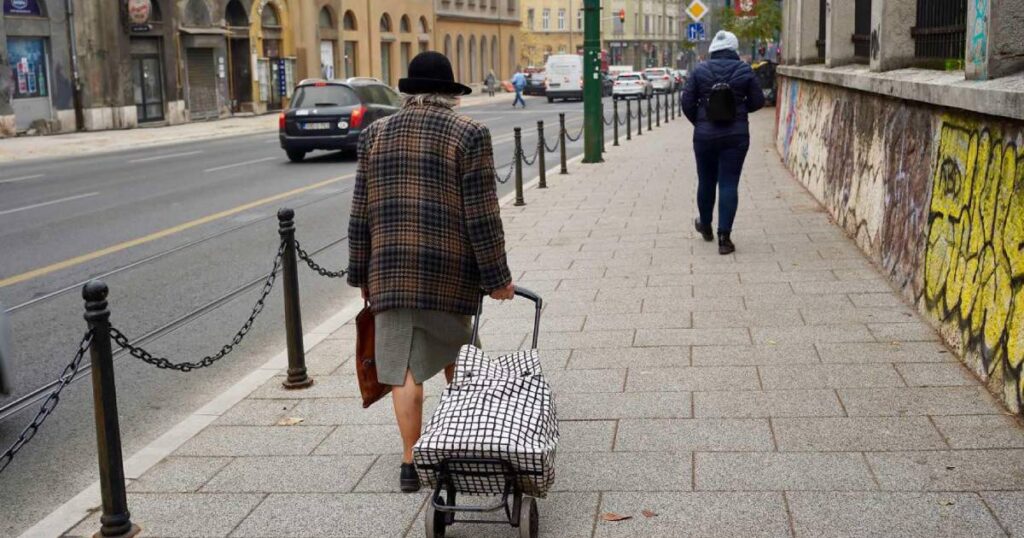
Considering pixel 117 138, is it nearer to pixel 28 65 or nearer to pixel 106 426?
pixel 28 65

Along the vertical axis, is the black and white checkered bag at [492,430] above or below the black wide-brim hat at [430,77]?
below

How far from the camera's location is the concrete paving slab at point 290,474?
4.78 m

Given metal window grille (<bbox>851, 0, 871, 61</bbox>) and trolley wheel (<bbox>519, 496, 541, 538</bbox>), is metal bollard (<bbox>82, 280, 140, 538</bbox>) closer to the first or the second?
trolley wheel (<bbox>519, 496, 541, 538</bbox>)

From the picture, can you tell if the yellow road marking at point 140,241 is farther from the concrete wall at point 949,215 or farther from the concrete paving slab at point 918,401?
the concrete paving slab at point 918,401

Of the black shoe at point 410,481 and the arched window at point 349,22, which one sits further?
the arched window at point 349,22

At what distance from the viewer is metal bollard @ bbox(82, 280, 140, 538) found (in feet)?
13.8

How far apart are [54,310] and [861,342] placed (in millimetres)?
5806

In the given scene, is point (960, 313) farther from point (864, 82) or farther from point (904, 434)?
point (864, 82)

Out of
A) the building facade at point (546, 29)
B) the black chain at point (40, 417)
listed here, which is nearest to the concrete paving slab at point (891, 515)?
the black chain at point (40, 417)

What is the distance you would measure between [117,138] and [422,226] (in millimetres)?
29254

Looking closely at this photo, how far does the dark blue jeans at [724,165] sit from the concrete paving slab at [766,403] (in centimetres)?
412

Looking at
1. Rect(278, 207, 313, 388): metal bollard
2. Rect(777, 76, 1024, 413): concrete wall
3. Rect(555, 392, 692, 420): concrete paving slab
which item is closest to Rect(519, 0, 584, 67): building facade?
Rect(777, 76, 1024, 413): concrete wall

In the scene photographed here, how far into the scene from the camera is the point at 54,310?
8.82 metres

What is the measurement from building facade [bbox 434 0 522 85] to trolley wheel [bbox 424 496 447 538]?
6383 centimetres
